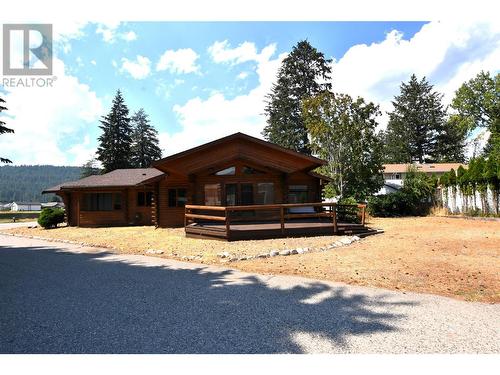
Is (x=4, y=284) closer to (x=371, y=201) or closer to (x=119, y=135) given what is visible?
(x=371, y=201)

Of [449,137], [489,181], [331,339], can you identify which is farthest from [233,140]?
[449,137]

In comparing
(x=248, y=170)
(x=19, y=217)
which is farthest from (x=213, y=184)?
(x=19, y=217)

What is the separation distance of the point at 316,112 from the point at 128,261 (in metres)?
22.1

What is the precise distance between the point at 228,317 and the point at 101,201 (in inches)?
844

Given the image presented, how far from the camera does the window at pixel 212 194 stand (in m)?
17.5

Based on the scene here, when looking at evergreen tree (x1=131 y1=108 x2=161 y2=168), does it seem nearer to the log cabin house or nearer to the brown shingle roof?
the log cabin house

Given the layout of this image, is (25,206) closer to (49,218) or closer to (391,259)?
(49,218)

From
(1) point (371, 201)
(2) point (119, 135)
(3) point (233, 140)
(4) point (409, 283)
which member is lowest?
(4) point (409, 283)

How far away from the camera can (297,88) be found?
4375cm

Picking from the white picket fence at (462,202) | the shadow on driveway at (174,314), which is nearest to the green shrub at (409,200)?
the white picket fence at (462,202)

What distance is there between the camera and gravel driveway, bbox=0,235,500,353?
153 inches

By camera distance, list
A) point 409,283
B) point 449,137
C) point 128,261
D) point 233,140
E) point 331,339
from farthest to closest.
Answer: point 449,137, point 233,140, point 128,261, point 409,283, point 331,339

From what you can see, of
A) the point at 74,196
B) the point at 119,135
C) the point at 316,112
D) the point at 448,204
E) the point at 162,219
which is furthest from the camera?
A: the point at 119,135

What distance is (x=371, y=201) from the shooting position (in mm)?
26062
